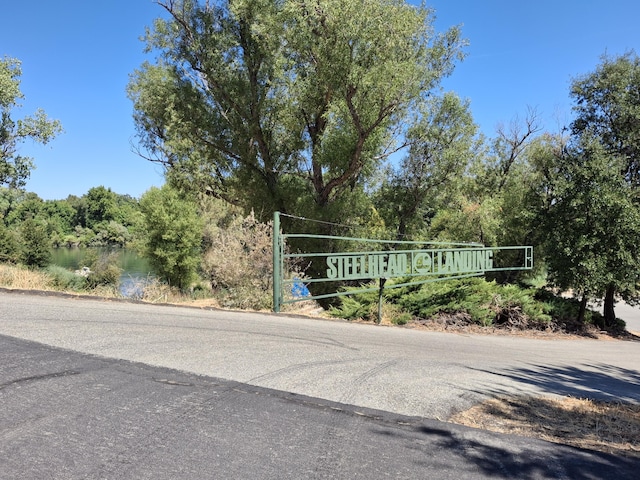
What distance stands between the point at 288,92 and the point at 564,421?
14.6 metres

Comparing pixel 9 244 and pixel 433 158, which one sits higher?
pixel 433 158

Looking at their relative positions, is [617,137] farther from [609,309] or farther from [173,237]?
[173,237]

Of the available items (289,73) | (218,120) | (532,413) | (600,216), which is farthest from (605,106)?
(532,413)

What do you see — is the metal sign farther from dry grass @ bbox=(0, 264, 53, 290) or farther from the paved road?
dry grass @ bbox=(0, 264, 53, 290)

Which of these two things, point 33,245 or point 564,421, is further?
point 33,245

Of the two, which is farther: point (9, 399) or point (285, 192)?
point (285, 192)

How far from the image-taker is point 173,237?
32.4 metres

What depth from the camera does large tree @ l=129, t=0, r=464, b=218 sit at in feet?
45.2

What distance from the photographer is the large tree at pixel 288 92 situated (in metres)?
13.8

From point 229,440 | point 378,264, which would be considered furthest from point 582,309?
point 229,440

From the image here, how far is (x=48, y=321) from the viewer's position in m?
6.83

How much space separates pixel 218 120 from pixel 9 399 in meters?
16.1

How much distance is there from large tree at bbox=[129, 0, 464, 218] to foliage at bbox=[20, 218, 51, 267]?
42.2 feet

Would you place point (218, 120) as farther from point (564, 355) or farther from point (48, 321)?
point (564, 355)
